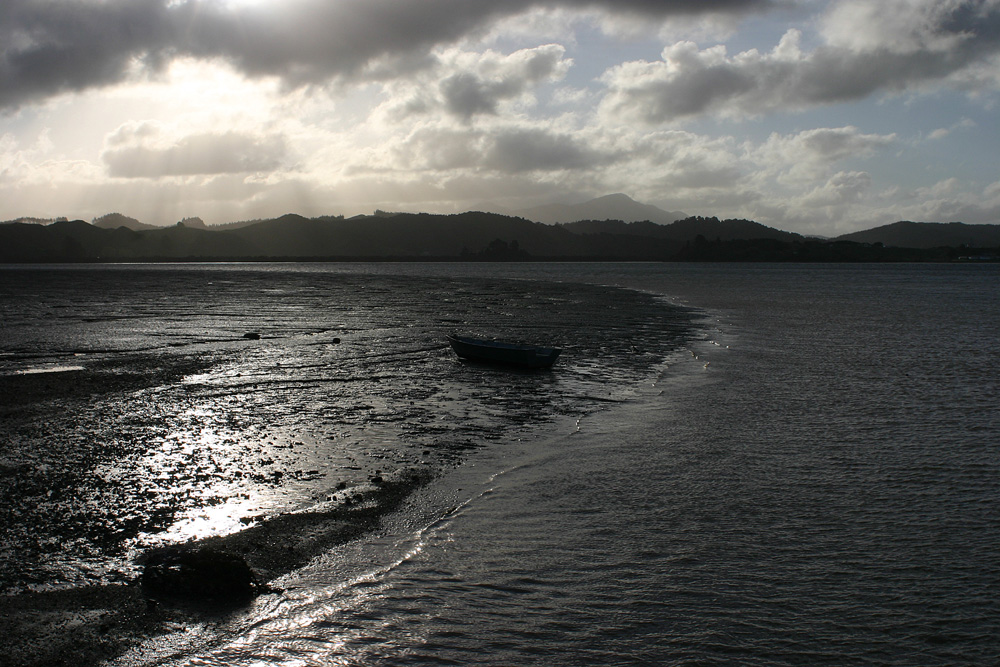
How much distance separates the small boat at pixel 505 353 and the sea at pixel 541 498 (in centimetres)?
64

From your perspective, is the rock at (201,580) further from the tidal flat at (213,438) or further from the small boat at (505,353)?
the small boat at (505,353)

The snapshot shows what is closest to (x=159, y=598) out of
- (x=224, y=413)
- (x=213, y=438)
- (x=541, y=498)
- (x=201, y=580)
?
(x=201, y=580)

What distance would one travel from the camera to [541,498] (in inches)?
524

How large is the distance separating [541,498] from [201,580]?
6277 mm

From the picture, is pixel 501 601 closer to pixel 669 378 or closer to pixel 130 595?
pixel 130 595

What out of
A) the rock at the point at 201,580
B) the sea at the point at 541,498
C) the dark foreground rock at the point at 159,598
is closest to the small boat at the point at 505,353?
the sea at the point at 541,498

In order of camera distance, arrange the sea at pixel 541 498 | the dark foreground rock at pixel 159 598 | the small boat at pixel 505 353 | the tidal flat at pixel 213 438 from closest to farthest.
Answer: the dark foreground rock at pixel 159 598
the sea at pixel 541 498
the tidal flat at pixel 213 438
the small boat at pixel 505 353

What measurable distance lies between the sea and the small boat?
636mm

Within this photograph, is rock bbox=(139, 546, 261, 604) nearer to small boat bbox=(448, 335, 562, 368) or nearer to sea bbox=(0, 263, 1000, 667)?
sea bbox=(0, 263, 1000, 667)

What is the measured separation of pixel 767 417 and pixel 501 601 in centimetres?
1401

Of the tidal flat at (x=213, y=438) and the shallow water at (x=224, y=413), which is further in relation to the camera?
the shallow water at (x=224, y=413)

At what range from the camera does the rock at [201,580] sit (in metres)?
8.99

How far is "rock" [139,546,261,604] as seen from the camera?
899 cm

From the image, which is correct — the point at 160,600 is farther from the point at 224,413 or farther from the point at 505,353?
the point at 505,353
